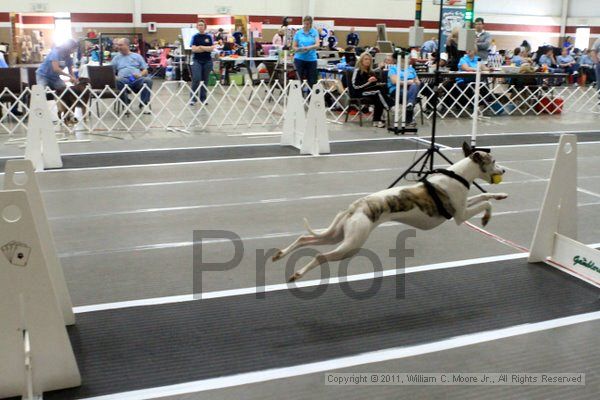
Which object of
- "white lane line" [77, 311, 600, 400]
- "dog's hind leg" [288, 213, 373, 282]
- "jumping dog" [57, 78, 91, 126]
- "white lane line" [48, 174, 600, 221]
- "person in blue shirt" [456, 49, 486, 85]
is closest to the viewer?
"white lane line" [77, 311, 600, 400]

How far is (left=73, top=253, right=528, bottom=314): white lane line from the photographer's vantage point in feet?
10.6

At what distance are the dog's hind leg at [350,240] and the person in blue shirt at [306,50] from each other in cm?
757

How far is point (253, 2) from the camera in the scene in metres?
22.8

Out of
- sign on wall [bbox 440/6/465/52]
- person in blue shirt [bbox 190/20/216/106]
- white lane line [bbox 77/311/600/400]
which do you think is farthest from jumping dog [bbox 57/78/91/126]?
sign on wall [bbox 440/6/465/52]

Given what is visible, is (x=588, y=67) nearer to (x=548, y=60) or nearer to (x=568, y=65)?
(x=568, y=65)

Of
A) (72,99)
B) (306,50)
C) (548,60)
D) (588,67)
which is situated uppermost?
(548,60)

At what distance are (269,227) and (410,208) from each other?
160cm

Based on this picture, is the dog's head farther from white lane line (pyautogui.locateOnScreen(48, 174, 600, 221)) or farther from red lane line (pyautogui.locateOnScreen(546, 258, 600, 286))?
white lane line (pyautogui.locateOnScreen(48, 174, 600, 221))

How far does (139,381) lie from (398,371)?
1087 mm

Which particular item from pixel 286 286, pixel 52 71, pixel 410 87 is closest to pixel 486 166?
pixel 286 286

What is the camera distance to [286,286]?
11.5 feet

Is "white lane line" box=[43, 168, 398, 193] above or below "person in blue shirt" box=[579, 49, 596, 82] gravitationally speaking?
below

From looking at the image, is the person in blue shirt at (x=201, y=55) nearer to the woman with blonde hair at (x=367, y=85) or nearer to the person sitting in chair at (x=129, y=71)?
the person sitting in chair at (x=129, y=71)

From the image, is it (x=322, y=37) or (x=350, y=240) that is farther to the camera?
(x=322, y=37)
